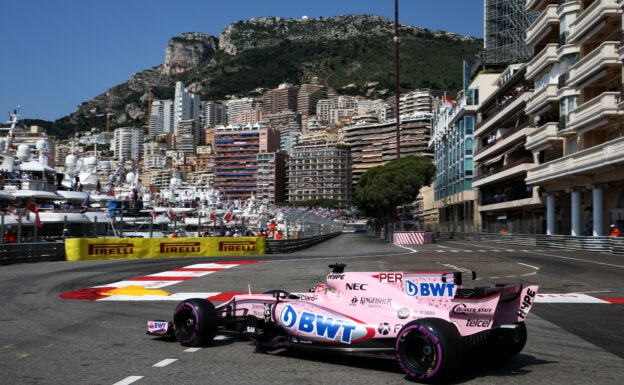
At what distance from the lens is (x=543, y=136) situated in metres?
46.9

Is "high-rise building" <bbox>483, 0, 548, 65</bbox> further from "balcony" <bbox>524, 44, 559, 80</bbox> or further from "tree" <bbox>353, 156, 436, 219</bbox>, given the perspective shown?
"balcony" <bbox>524, 44, 559, 80</bbox>

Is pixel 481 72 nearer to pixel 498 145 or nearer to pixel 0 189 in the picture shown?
pixel 498 145

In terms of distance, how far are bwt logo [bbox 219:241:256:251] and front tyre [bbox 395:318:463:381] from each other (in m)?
27.0

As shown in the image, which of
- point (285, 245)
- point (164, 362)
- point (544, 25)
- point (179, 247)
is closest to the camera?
point (164, 362)

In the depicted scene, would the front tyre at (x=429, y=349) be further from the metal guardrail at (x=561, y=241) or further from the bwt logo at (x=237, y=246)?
the metal guardrail at (x=561, y=241)

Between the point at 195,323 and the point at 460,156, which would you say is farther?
the point at 460,156

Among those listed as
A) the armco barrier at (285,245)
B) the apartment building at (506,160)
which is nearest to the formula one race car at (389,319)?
the armco barrier at (285,245)

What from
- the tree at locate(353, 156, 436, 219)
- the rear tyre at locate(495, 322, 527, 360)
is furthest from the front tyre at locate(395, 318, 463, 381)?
the tree at locate(353, 156, 436, 219)

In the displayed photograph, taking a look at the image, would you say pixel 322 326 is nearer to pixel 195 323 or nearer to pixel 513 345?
pixel 195 323

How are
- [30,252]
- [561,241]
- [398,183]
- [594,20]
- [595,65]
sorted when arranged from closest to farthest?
1. [30,252]
2. [595,65]
3. [594,20]
4. [561,241]
5. [398,183]

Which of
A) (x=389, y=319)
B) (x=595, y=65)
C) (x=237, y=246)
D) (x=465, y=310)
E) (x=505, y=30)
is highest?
(x=505, y=30)

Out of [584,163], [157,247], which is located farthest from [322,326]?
[584,163]

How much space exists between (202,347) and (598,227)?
36.1 m

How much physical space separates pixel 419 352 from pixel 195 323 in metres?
3.10
